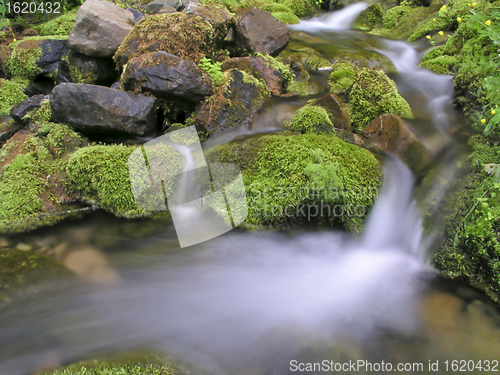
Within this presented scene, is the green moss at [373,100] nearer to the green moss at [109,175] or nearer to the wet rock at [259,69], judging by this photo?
the wet rock at [259,69]

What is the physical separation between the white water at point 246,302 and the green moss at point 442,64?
421 cm

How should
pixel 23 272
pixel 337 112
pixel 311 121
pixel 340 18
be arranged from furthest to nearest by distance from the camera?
1. pixel 340 18
2. pixel 337 112
3. pixel 311 121
4. pixel 23 272

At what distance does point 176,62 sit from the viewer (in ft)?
16.5

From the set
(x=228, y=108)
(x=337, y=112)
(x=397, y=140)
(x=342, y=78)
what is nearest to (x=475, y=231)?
(x=397, y=140)

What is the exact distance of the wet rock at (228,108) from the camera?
17.1 ft

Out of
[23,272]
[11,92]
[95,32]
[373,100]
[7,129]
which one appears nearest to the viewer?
[23,272]

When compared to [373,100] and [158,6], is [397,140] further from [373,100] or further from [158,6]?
[158,6]

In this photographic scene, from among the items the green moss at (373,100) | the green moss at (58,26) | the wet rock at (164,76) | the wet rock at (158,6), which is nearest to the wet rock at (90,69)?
the wet rock at (164,76)

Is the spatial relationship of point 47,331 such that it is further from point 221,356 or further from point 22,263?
point 221,356

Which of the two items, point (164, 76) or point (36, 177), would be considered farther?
point (164, 76)

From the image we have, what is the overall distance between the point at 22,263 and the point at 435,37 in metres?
10.8

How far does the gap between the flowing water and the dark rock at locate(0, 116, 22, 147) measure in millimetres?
2738

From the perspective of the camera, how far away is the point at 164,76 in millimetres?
4988

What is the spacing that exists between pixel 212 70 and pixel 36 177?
3.45 meters
